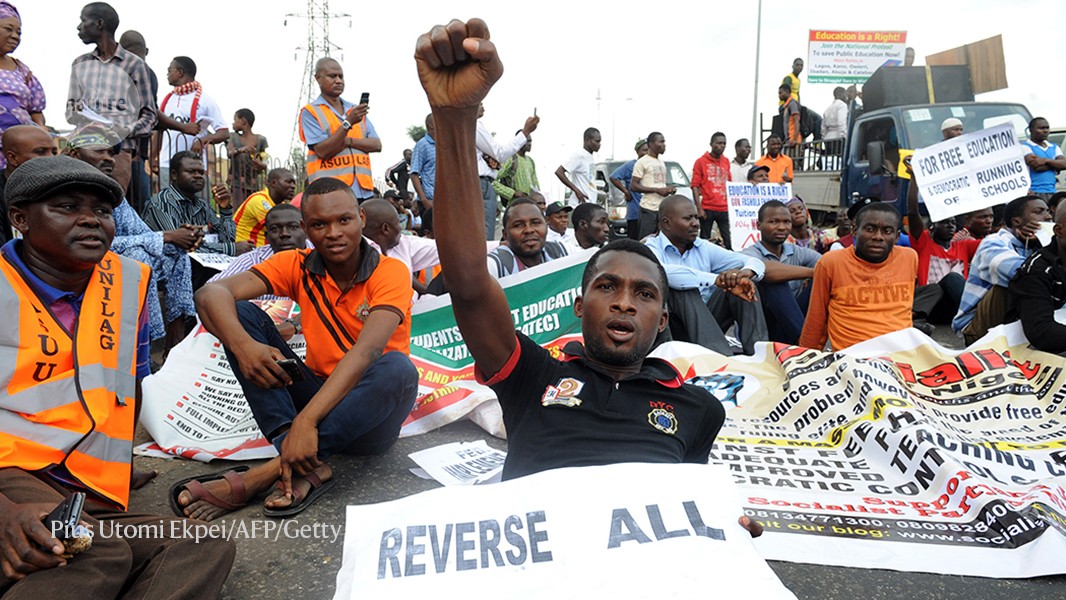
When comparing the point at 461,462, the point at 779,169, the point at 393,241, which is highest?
the point at 779,169

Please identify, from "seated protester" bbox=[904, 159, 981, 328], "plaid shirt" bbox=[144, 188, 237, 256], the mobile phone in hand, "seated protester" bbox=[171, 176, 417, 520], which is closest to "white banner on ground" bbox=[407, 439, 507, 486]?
"seated protester" bbox=[171, 176, 417, 520]

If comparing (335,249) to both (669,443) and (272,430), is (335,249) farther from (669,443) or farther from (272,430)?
(669,443)

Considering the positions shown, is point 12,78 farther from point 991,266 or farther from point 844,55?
point 844,55

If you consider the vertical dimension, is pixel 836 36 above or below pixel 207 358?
above

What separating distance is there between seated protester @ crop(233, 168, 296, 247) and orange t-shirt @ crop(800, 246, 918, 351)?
465 cm

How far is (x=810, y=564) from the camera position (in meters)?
2.54

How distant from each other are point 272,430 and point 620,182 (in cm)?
→ 814

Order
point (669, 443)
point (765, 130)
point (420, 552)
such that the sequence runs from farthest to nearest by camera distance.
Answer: point (765, 130) → point (669, 443) → point (420, 552)

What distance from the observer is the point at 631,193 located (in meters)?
10.3

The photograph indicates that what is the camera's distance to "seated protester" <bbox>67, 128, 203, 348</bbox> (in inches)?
174

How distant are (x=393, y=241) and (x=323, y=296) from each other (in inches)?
90.9

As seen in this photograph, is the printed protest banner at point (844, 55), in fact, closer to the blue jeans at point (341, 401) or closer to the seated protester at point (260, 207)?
the seated protester at point (260, 207)

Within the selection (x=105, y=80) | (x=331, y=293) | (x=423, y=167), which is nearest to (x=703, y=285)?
(x=331, y=293)

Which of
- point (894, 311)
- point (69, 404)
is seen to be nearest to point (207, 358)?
point (69, 404)
